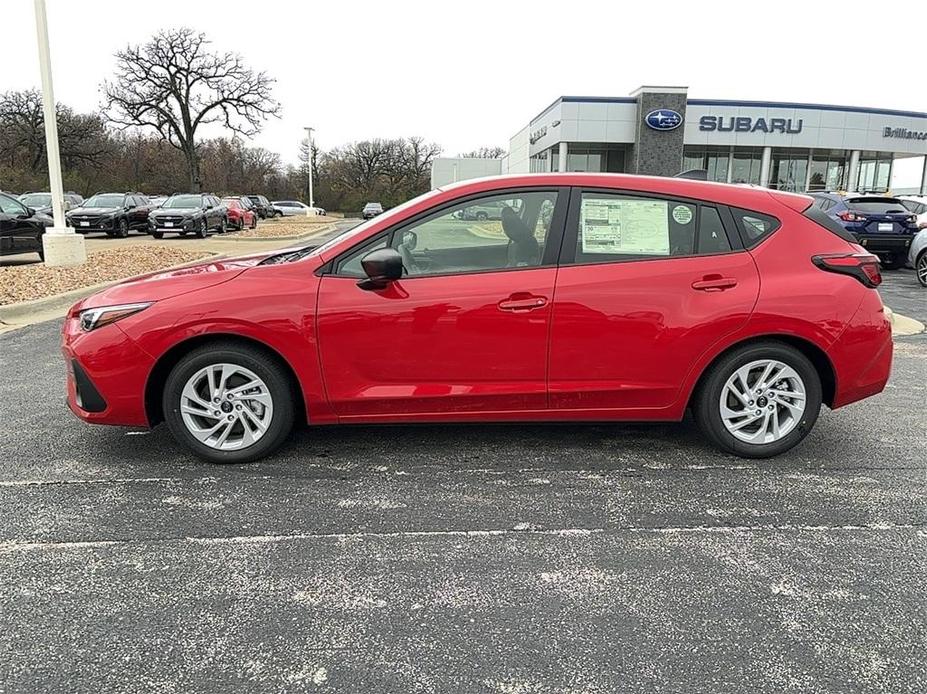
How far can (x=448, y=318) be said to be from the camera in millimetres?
3920

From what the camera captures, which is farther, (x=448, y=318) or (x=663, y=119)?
(x=663, y=119)

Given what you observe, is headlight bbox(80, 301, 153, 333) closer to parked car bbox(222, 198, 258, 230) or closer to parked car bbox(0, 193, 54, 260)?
parked car bbox(0, 193, 54, 260)

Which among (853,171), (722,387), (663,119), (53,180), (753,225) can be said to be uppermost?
(663,119)

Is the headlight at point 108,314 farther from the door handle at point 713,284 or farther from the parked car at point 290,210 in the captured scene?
the parked car at point 290,210

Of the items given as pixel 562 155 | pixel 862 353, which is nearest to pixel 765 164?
pixel 562 155

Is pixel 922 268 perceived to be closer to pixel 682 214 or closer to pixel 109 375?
pixel 682 214

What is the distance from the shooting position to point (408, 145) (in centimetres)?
8812

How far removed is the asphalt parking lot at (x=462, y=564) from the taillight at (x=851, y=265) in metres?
1.10

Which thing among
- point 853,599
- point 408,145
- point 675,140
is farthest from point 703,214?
point 408,145

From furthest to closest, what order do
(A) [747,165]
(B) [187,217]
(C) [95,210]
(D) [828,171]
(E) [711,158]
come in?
1. (D) [828,171]
2. (A) [747,165]
3. (E) [711,158]
4. (C) [95,210]
5. (B) [187,217]

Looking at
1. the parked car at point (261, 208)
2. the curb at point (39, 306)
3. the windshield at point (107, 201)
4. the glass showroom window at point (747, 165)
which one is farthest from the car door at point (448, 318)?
the parked car at point (261, 208)

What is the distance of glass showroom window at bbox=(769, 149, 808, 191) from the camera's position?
39031 mm

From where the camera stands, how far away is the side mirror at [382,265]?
3828 mm

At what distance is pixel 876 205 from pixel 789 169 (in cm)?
2695
